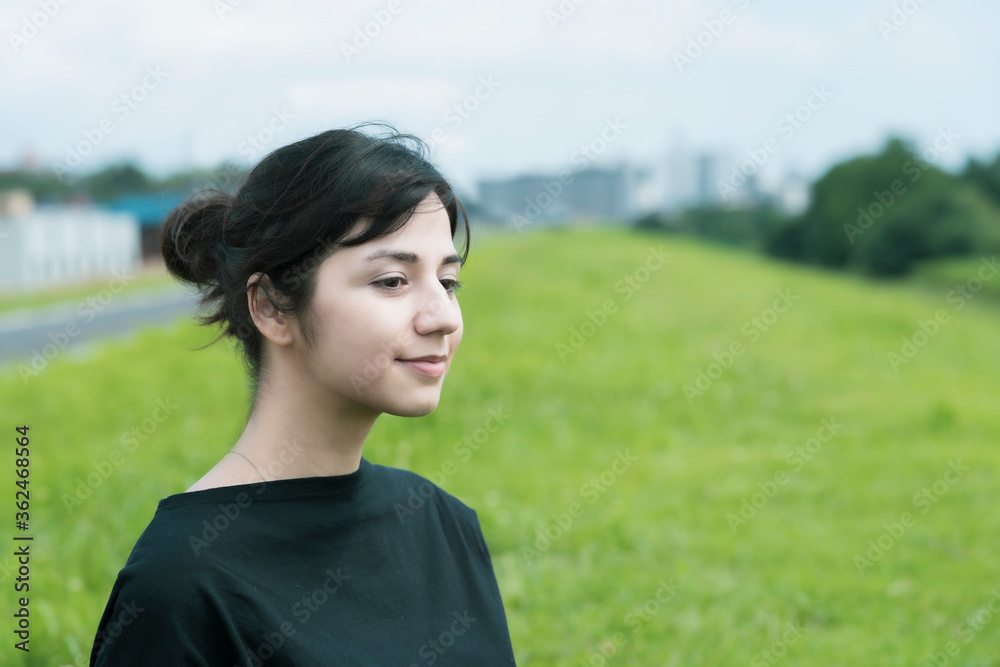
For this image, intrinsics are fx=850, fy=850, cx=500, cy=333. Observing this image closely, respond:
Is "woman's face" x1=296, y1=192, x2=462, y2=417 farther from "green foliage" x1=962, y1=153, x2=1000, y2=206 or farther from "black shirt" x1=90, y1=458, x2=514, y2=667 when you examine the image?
"green foliage" x1=962, y1=153, x2=1000, y2=206

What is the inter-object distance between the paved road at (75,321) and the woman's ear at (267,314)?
10.8m

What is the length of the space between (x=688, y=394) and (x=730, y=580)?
416cm

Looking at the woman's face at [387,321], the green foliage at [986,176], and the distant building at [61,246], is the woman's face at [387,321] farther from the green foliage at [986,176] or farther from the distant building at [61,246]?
the green foliage at [986,176]

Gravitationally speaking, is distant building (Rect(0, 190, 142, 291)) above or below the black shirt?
below

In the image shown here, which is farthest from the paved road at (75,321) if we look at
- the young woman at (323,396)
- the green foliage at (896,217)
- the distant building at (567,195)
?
the green foliage at (896,217)

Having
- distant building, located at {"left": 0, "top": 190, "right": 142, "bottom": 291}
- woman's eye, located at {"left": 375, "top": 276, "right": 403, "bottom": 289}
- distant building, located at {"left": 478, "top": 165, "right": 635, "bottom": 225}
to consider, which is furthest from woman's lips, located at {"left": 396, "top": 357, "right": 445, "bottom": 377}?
distant building, located at {"left": 0, "top": 190, "right": 142, "bottom": 291}

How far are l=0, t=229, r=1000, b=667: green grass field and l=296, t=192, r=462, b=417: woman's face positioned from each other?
2497mm

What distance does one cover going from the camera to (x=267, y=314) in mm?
1718

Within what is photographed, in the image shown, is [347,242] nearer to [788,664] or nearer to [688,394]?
[788,664]

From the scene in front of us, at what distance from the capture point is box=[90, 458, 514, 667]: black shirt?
4.64 ft

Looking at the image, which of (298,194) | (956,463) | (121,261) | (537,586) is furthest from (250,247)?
(121,261)

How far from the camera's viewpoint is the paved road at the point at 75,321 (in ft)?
44.6

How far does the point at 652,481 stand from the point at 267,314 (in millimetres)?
4993

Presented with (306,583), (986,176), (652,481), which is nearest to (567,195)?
(652,481)
